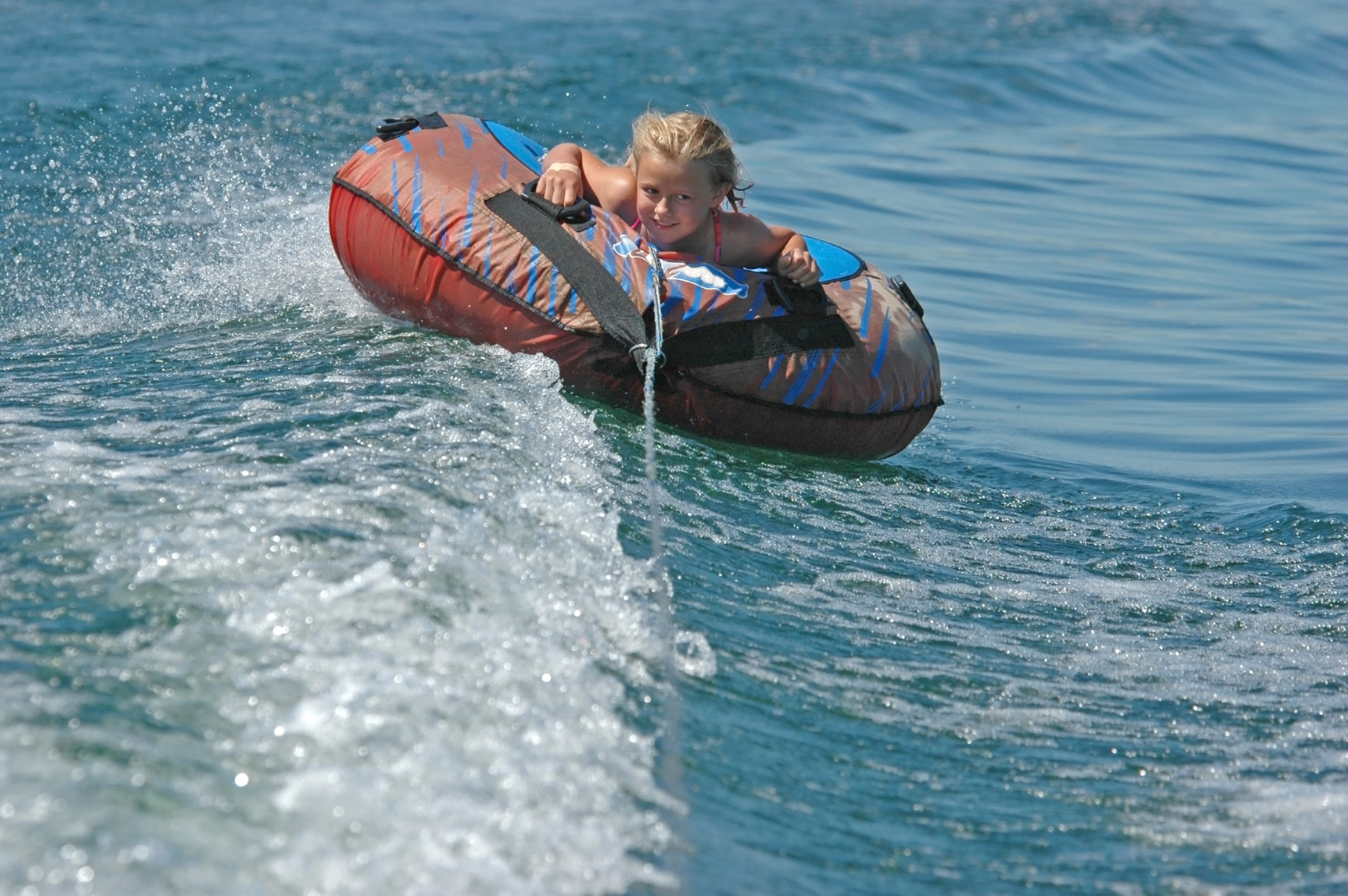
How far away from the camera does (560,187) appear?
4.81m

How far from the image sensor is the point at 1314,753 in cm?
330

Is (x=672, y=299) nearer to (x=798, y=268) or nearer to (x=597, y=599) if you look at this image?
(x=798, y=268)

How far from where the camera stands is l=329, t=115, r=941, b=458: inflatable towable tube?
4.54 m

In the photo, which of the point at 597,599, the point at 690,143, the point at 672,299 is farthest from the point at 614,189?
the point at 597,599

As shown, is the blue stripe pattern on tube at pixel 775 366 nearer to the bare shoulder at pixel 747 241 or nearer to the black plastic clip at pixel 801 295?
the black plastic clip at pixel 801 295

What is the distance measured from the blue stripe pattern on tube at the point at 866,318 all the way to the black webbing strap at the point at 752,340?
91mm

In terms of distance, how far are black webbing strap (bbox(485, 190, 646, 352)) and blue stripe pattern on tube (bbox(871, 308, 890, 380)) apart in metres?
0.82

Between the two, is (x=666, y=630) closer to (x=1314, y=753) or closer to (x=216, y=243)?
(x=1314, y=753)

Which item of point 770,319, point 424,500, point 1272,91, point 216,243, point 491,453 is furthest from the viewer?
point 1272,91

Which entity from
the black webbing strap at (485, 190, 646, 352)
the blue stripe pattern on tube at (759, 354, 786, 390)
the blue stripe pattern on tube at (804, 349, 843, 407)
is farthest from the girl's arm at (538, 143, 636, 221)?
the blue stripe pattern on tube at (804, 349, 843, 407)

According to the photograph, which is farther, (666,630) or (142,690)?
(666,630)

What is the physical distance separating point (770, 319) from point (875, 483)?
74cm

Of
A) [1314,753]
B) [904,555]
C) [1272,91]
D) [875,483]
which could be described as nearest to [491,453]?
[904,555]

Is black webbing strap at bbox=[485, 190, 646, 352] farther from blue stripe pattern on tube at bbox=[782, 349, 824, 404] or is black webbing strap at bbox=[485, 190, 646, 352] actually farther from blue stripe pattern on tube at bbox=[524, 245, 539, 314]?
blue stripe pattern on tube at bbox=[782, 349, 824, 404]
